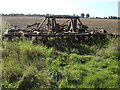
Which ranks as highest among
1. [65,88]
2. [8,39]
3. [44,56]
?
[8,39]

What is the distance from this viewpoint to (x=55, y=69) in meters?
6.30

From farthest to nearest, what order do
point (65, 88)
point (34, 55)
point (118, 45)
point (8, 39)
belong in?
point (8, 39) → point (118, 45) → point (34, 55) → point (65, 88)

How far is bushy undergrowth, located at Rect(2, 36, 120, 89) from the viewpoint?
548cm

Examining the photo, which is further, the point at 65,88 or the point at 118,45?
the point at 118,45

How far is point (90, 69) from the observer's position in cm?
644

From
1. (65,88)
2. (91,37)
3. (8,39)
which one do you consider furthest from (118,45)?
(8,39)

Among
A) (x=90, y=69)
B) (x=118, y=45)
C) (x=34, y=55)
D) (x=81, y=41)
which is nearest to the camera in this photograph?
(x=90, y=69)

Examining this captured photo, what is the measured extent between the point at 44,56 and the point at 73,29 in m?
4.76

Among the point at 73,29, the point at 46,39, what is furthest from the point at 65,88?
the point at 73,29

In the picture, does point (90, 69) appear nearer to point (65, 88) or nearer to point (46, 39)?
point (65, 88)

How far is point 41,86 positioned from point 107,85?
1994 mm

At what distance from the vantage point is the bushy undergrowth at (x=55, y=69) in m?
5.48

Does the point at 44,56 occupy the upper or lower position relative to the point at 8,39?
lower

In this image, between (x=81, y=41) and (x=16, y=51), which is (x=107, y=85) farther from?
(x=81, y=41)
